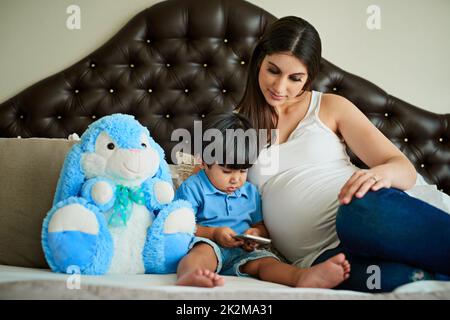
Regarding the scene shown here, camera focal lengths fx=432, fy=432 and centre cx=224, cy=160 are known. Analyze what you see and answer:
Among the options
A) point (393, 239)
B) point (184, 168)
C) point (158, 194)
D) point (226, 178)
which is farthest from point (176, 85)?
point (393, 239)

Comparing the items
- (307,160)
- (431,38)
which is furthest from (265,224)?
(431,38)

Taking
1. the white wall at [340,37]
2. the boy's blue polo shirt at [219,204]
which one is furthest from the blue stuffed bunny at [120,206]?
the white wall at [340,37]

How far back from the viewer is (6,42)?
1972mm

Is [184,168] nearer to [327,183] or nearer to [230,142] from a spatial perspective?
[230,142]

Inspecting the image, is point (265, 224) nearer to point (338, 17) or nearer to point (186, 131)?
point (186, 131)

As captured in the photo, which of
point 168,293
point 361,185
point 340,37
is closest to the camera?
point 168,293

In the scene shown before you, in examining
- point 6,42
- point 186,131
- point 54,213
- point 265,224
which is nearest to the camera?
point 54,213

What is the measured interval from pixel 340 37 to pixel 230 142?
1.02m

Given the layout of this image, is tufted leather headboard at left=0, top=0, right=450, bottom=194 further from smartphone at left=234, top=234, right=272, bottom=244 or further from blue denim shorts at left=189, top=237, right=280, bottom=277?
smartphone at left=234, top=234, right=272, bottom=244

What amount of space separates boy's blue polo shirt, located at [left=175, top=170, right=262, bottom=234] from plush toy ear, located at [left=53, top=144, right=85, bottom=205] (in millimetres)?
315

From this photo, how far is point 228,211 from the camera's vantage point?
1.28 metres

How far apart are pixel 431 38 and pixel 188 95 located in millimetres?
1153

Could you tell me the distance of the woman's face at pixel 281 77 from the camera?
52.9 inches

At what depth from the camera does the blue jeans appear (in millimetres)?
841
